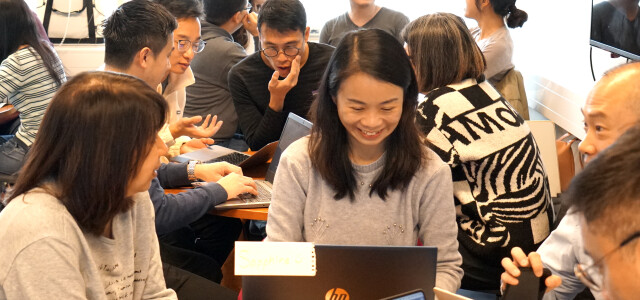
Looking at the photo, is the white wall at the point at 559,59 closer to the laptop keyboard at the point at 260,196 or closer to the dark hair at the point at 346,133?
the laptop keyboard at the point at 260,196

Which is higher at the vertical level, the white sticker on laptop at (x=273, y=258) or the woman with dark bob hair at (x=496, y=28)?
the woman with dark bob hair at (x=496, y=28)

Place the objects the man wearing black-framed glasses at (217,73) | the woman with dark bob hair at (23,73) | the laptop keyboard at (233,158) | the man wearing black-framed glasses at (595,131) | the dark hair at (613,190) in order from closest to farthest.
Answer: the dark hair at (613,190)
the man wearing black-framed glasses at (595,131)
the laptop keyboard at (233,158)
the woman with dark bob hair at (23,73)
the man wearing black-framed glasses at (217,73)

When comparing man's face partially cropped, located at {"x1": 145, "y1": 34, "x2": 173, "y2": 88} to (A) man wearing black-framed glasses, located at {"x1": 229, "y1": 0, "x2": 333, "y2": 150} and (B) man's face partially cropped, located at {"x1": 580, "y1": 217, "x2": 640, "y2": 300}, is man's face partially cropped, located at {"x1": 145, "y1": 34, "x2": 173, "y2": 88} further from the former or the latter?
(B) man's face partially cropped, located at {"x1": 580, "y1": 217, "x2": 640, "y2": 300}

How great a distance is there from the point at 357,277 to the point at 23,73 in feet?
7.85

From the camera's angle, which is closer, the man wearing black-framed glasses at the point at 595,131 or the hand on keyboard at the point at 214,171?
the man wearing black-framed glasses at the point at 595,131

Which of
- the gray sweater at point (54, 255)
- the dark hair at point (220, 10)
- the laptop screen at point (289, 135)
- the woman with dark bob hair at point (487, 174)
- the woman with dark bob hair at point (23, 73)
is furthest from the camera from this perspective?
the dark hair at point (220, 10)

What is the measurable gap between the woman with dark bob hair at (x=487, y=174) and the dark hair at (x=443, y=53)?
0.05 m

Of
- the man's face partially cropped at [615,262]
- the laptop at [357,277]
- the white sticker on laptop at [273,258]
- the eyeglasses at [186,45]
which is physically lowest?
the laptop at [357,277]

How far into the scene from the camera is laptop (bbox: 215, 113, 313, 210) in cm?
232

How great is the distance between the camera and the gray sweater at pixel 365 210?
1783 mm

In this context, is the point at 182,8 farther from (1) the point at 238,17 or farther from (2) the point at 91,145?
(2) the point at 91,145

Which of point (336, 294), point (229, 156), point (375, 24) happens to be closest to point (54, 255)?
point (336, 294)

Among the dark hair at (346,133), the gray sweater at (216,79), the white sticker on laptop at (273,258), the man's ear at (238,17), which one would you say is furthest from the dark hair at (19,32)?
the white sticker on laptop at (273,258)

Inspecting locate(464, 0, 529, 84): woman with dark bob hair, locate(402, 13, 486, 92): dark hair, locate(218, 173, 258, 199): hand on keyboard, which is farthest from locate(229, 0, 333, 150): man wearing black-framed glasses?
locate(464, 0, 529, 84): woman with dark bob hair
